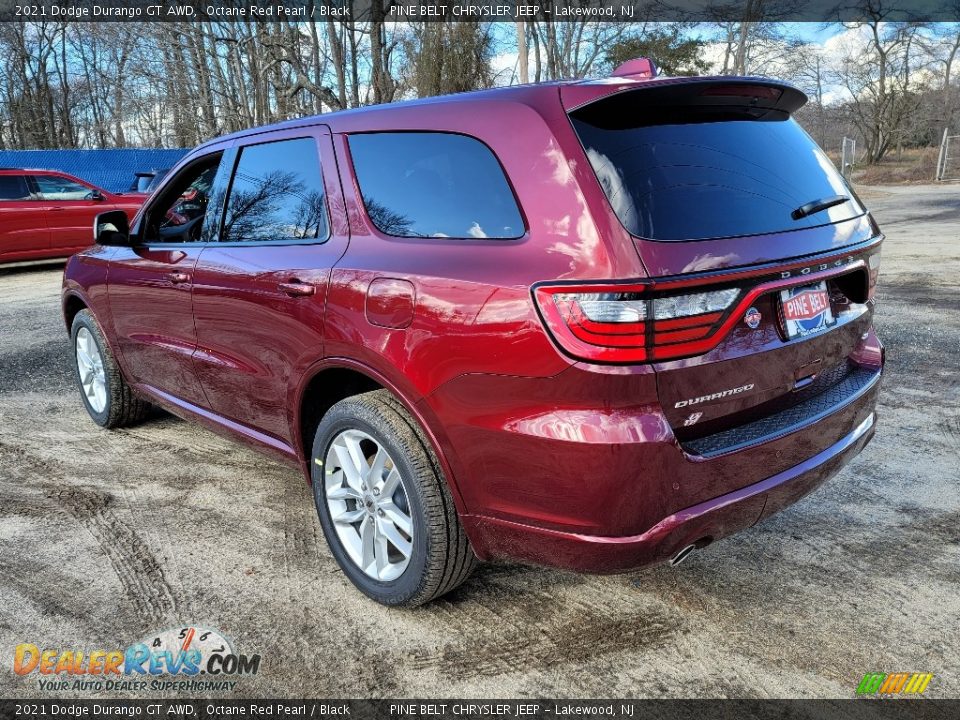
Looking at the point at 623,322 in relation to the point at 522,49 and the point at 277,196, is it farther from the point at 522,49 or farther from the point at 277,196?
the point at 522,49

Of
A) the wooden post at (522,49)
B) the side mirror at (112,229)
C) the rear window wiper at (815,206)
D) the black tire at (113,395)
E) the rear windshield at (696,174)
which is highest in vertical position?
the wooden post at (522,49)

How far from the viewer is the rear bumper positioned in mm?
2182

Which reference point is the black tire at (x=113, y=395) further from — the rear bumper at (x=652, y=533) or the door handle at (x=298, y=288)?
the rear bumper at (x=652, y=533)

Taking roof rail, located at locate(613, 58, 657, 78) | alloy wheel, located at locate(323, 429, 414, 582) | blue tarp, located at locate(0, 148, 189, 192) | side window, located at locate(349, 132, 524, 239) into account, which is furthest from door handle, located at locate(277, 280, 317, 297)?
blue tarp, located at locate(0, 148, 189, 192)

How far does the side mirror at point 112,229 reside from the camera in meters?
4.16

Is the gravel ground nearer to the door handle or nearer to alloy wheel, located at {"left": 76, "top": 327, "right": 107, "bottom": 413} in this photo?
alloy wheel, located at {"left": 76, "top": 327, "right": 107, "bottom": 413}

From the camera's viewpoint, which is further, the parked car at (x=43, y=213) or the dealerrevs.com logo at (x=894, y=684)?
the parked car at (x=43, y=213)

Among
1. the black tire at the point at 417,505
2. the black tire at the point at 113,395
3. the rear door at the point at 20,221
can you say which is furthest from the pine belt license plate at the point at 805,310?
the rear door at the point at 20,221

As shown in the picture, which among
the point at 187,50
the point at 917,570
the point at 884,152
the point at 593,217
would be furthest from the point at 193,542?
the point at 884,152

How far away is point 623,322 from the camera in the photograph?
6.77 feet

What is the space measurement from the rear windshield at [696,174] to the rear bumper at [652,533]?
2.54 ft

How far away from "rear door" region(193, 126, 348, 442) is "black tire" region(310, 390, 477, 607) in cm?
36

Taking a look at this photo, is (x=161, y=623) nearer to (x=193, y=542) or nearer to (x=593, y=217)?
(x=193, y=542)

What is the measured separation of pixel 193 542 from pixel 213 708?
1107 millimetres
